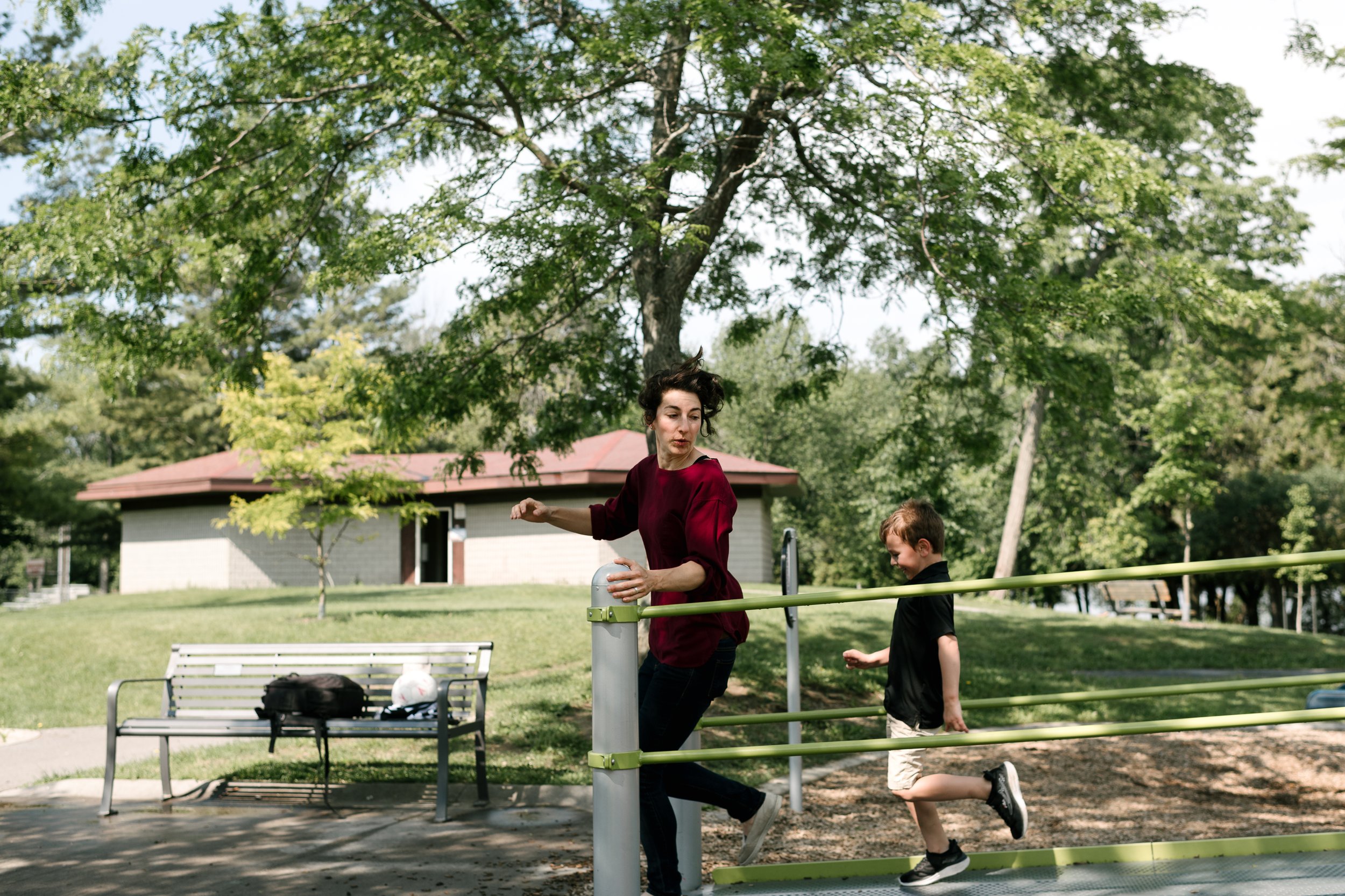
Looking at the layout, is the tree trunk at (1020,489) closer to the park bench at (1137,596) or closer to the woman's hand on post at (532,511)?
the park bench at (1137,596)

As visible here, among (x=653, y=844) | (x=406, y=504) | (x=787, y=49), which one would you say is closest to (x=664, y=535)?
(x=653, y=844)

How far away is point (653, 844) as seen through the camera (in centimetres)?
367

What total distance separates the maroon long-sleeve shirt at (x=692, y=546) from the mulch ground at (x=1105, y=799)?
2295 mm

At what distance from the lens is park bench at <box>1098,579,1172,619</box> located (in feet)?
90.8

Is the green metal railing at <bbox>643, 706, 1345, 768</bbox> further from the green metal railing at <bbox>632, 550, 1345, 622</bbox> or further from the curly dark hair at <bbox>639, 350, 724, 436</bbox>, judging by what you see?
the curly dark hair at <bbox>639, 350, 724, 436</bbox>

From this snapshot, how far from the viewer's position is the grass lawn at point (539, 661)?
27.8 feet

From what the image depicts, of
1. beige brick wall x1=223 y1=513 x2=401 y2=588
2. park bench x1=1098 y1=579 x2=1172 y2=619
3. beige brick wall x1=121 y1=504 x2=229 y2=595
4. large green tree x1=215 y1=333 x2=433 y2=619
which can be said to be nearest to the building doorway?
beige brick wall x1=223 y1=513 x2=401 y2=588

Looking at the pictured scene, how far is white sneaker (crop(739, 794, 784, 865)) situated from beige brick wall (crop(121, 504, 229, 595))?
28.3 meters

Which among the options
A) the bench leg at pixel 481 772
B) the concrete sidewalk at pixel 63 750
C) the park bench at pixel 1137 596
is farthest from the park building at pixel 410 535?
the bench leg at pixel 481 772

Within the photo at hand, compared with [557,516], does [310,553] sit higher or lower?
higher

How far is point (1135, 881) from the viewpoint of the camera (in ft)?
12.7

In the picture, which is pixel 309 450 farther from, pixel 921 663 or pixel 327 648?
pixel 921 663

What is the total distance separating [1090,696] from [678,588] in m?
1.66

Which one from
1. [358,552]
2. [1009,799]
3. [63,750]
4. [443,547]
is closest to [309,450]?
[63,750]
